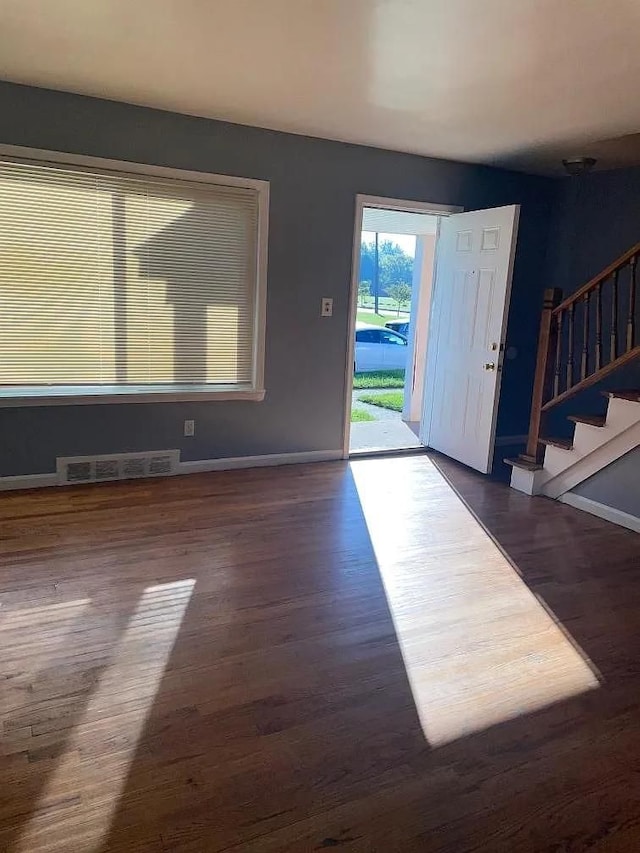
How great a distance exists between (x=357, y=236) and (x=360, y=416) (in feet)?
8.79

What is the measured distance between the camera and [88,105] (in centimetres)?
364

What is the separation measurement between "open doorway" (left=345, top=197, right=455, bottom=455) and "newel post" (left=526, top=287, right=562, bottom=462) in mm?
1184

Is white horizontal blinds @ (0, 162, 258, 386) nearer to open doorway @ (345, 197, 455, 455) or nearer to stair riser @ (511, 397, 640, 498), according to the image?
open doorway @ (345, 197, 455, 455)

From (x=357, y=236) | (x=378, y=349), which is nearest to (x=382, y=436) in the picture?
(x=357, y=236)

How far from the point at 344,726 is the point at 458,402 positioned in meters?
3.34

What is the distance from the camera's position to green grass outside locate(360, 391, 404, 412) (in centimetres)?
759

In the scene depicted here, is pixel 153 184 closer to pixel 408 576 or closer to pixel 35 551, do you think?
pixel 35 551

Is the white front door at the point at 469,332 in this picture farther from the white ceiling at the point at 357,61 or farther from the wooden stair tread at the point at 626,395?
the wooden stair tread at the point at 626,395

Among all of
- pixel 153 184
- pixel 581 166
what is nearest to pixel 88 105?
pixel 153 184

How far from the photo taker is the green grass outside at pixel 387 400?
7.59 m

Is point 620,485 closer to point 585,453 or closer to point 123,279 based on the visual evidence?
point 585,453

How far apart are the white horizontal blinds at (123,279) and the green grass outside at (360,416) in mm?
2432

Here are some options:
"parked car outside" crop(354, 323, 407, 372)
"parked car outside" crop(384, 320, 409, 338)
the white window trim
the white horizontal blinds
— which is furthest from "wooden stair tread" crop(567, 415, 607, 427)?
"parked car outside" crop(384, 320, 409, 338)

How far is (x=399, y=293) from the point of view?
1227 centimetres
